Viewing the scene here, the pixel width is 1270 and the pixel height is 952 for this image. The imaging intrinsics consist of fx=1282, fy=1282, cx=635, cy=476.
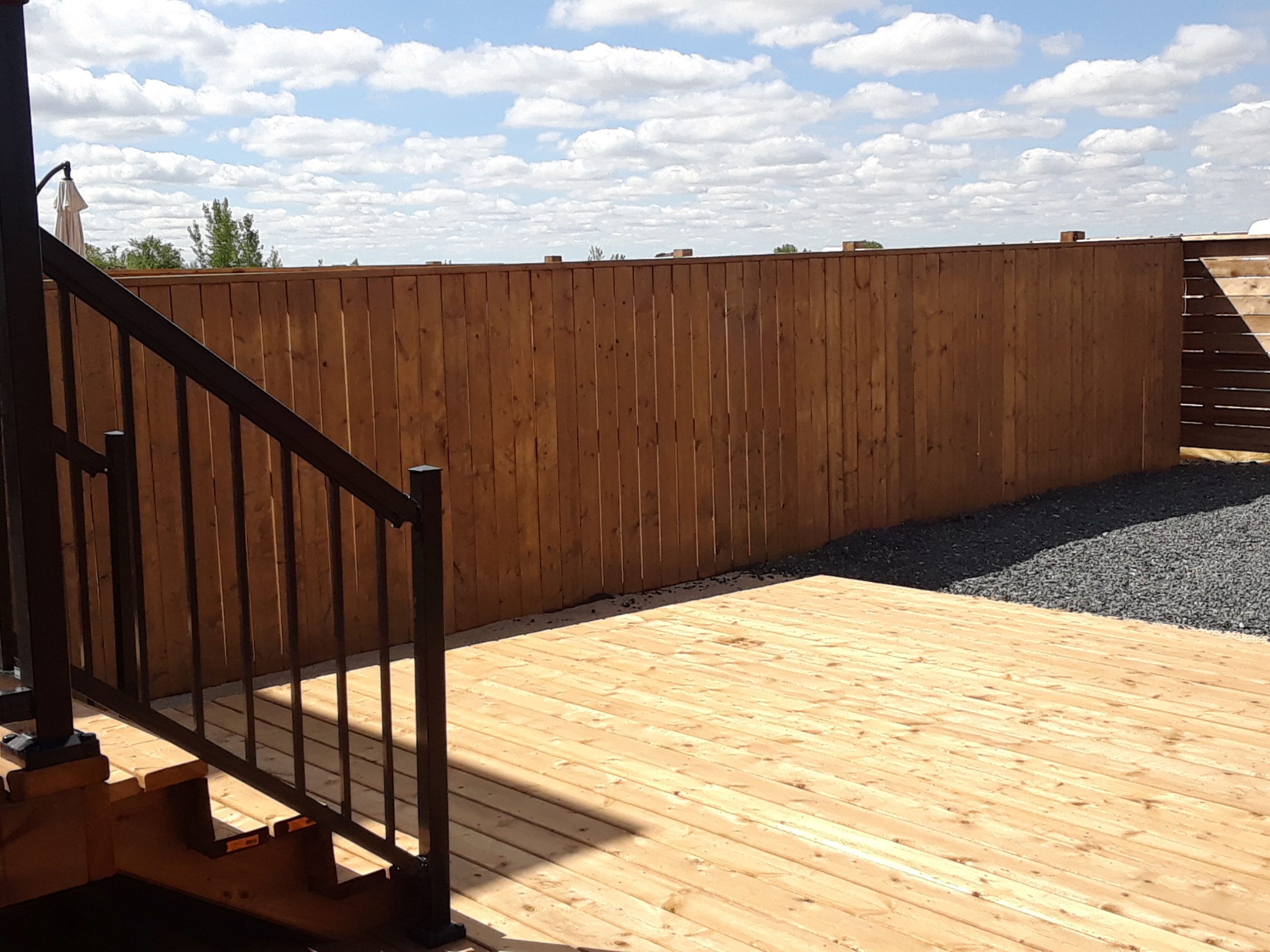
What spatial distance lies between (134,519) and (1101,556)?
6.23 metres

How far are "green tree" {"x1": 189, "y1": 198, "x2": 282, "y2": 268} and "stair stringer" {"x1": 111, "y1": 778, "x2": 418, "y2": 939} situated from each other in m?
28.7

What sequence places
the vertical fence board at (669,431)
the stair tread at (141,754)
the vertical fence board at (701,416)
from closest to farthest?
1. the stair tread at (141,754)
2. the vertical fence board at (669,431)
3. the vertical fence board at (701,416)

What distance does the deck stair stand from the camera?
225cm

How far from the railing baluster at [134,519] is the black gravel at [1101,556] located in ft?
16.7

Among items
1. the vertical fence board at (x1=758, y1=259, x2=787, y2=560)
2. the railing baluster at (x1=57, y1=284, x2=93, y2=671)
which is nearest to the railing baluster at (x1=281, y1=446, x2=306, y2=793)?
the railing baluster at (x1=57, y1=284, x2=93, y2=671)

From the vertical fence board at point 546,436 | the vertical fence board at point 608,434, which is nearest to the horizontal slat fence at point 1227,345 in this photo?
the vertical fence board at point 608,434

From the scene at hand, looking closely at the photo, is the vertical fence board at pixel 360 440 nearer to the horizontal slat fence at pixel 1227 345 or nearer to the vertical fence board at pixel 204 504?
the vertical fence board at pixel 204 504

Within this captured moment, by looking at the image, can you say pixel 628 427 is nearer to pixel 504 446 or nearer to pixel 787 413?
pixel 504 446

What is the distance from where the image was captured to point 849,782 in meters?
3.96

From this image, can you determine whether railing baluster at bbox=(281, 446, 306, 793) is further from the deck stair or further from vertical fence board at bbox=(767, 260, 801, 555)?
vertical fence board at bbox=(767, 260, 801, 555)

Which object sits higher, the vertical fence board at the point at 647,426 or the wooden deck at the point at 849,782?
the vertical fence board at the point at 647,426

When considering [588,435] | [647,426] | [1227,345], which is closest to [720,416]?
[647,426]

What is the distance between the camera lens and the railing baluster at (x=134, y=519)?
7.72 ft

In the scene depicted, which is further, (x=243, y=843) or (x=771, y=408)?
(x=771, y=408)
